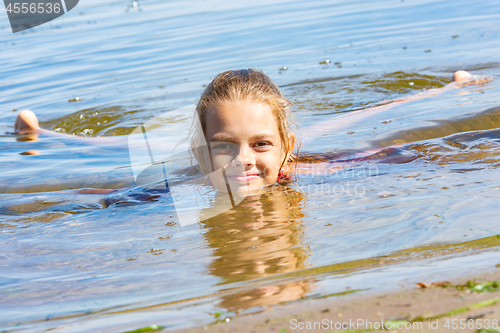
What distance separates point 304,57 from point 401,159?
18.1 ft

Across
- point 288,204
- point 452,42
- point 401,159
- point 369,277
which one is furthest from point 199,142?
point 452,42

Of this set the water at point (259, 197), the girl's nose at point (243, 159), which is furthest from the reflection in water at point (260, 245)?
the girl's nose at point (243, 159)

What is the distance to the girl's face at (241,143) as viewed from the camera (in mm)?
3531

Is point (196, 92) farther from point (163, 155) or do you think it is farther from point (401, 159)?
point (401, 159)

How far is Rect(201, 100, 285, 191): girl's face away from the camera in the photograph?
11.6ft

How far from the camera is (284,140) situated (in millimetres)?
4047

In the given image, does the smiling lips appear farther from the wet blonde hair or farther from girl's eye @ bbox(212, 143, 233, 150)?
the wet blonde hair

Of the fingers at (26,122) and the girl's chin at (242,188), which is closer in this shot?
the girl's chin at (242,188)

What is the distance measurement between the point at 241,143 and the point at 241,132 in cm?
7

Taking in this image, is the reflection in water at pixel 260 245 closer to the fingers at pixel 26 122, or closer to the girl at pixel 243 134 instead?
the girl at pixel 243 134

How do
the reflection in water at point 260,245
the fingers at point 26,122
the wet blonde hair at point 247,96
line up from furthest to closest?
the fingers at point 26,122, the wet blonde hair at point 247,96, the reflection in water at point 260,245

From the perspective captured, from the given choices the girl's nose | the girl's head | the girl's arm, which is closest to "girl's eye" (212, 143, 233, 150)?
the girl's head

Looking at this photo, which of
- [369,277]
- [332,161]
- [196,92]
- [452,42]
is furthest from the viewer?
[452,42]

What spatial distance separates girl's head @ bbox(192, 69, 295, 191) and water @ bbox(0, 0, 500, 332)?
0.80 feet
